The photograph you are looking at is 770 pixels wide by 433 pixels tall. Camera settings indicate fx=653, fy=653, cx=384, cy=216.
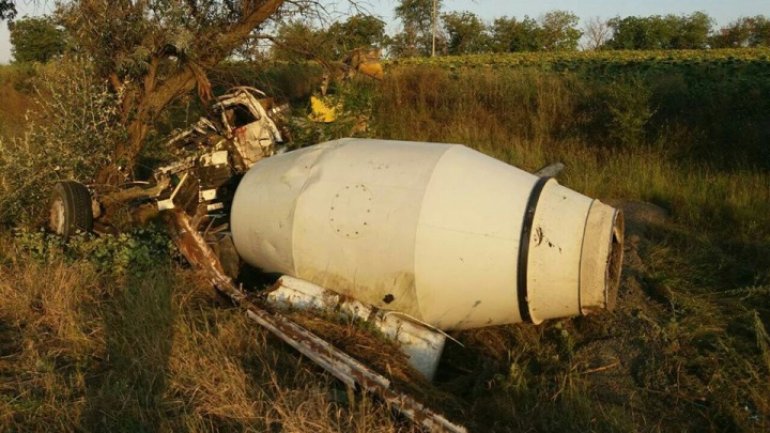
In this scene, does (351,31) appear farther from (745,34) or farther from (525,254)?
(745,34)

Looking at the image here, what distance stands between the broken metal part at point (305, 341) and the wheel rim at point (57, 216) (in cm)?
191

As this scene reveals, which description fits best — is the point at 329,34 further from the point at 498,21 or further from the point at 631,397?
the point at 498,21

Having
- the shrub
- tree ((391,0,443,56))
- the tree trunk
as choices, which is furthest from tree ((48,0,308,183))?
tree ((391,0,443,56))

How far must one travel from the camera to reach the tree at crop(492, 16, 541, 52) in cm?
4712

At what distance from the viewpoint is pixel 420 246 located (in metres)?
3.96

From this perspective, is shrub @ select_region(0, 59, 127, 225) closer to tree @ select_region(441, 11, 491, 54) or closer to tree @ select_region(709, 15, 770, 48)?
tree @ select_region(441, 11, 491, 54)

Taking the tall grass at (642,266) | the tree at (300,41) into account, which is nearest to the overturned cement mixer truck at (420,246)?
the tall grass at (642,266)

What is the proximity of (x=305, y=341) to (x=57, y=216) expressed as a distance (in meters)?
4.13

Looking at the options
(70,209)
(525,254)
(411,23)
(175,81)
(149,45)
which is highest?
(411,23)

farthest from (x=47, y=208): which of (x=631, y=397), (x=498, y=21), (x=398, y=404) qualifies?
(x=498, y=21)

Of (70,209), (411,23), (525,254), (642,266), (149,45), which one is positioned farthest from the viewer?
(411,23)

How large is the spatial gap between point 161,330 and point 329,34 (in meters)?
6.23

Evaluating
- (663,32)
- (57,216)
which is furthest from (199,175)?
(663,32)

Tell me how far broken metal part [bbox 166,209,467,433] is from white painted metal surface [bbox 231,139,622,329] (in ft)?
1.36
